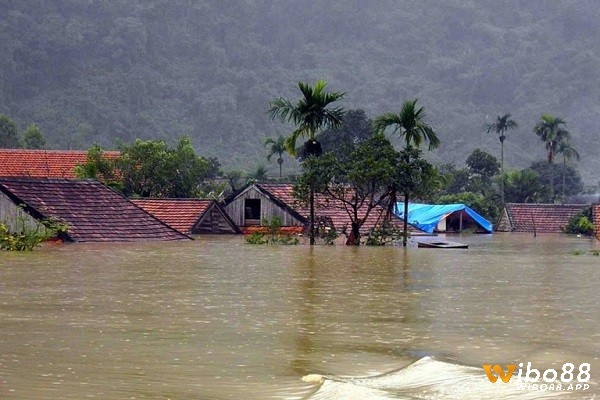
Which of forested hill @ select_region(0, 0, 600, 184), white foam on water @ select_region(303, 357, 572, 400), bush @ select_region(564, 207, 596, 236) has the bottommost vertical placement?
white foam on water @ select_region(303, 357, 572, 400)

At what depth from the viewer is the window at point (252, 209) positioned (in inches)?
1501

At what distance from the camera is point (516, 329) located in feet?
36.9

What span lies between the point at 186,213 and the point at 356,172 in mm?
7951

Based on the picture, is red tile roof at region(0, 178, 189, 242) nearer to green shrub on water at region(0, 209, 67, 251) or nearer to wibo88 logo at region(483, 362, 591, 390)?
green shrub on water at region(0, 209, 67, 251)

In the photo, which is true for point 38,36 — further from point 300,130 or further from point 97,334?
point 97,334

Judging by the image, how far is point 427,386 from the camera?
835cm

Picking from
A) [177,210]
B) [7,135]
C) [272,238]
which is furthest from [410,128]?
[7,135]

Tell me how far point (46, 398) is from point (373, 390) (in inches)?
82.6

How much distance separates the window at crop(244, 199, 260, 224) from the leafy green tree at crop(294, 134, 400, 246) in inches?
338

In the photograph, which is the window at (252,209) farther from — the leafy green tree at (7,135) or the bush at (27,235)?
the leafy green tree at (7,135)

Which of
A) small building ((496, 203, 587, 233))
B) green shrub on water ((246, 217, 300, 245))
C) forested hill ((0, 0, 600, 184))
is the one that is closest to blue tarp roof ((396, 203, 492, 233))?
small building ((496, 203, 587, 233))

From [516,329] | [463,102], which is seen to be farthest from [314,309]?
[463,102]

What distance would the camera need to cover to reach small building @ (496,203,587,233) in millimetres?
47231

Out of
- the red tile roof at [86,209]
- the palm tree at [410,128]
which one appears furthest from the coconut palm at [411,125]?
the red tile roof at [86,209]
